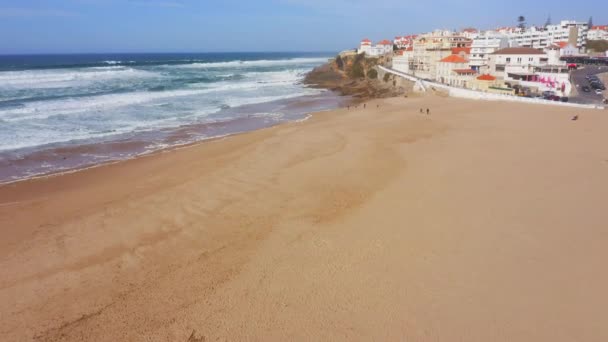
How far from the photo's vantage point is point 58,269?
27.7 ft

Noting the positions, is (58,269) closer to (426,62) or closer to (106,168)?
(106,168)

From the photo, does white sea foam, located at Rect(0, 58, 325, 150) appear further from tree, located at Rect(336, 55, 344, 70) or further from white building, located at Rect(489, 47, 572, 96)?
tree, located at Rect(336, 55, 344, 70)

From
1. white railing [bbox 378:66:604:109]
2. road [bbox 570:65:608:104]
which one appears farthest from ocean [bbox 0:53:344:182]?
road [bbox 570:65:608:104]

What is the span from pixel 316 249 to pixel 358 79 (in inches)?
1971

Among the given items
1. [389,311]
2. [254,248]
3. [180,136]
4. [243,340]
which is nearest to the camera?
[243,340]

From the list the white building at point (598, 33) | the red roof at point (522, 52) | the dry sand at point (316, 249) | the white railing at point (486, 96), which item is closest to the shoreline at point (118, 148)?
the dry sand at point (316, 249)

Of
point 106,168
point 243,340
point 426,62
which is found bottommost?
point 243,340

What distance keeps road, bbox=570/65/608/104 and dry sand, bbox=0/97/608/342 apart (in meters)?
12.2

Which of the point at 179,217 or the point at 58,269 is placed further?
the point at 179,217

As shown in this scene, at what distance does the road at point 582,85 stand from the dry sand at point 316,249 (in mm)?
12231

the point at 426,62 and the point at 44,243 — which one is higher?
the point at 426,62

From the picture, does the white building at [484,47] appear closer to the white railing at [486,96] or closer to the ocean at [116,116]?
the white railing at [486,96]

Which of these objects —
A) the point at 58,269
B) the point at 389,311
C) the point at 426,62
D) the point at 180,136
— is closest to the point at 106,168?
the point at 180,136

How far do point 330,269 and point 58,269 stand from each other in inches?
225
